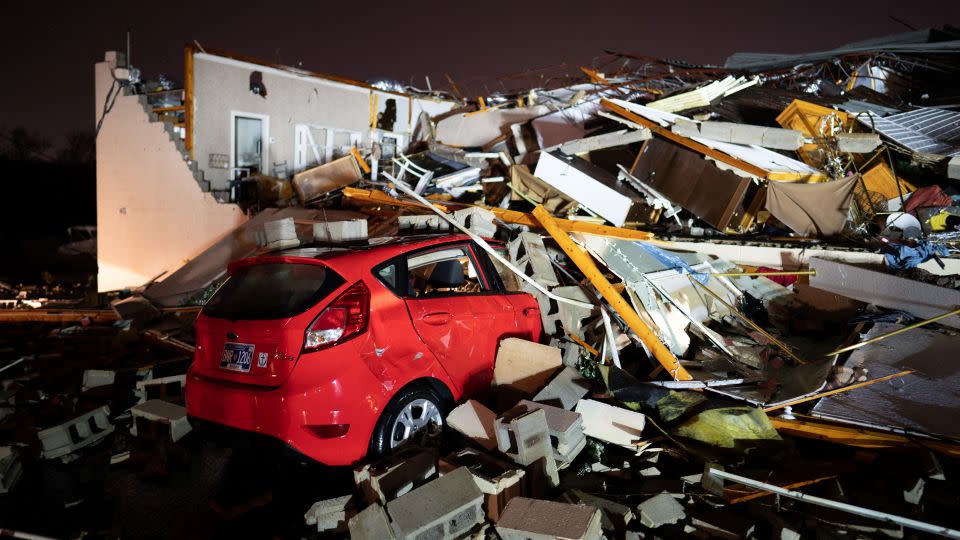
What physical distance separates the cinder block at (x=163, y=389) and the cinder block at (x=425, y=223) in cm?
272

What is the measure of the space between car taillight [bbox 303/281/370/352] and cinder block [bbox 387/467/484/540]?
109cm

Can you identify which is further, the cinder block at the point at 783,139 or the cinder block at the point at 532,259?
the cinder block at the point at 783,139

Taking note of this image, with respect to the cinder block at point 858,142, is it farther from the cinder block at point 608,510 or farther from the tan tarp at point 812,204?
the cinder block at point 608,510

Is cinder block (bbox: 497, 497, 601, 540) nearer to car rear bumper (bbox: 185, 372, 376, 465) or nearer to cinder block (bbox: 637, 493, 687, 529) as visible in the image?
cinder block (bbox: 637, 493, 687, 529)

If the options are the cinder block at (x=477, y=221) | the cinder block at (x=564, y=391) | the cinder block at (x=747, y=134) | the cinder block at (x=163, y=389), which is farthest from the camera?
the cinder block at (x=747, y=134)

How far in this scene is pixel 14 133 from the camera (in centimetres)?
3609

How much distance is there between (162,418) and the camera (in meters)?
4.54

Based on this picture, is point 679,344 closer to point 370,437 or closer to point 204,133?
point 370,437

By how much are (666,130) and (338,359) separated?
749 centimetres

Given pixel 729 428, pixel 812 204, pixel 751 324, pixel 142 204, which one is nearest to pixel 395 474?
pixel 729 428

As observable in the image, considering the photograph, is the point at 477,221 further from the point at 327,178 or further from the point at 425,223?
the point at 327,178

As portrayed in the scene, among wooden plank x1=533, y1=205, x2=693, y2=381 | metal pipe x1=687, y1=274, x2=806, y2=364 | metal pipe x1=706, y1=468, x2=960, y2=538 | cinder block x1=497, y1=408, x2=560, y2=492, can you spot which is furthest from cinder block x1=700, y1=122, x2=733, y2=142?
cinder block x1=497, y1=408, x2=560, y2=492

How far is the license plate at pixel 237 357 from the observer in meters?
3.62

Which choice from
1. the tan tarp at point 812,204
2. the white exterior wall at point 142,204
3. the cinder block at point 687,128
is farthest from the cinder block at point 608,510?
the white exterior wall at point 142,204
